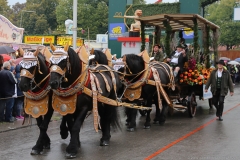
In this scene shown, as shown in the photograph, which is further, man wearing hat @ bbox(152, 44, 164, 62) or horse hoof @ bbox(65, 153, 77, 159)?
man wearing hat @ bbox(152, 44, 164, 62)

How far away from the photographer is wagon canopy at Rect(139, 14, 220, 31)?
11.6 m

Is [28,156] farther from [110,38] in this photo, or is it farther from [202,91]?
[110,38]

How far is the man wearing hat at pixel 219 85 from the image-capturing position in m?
11.2

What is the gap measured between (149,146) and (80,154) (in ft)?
4.76

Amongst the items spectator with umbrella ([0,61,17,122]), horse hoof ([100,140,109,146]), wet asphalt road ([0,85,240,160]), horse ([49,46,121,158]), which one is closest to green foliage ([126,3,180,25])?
wet asphalt road ([0,85,240,160])

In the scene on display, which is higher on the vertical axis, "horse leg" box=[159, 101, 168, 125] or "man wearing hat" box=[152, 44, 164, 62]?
"man wearing hat" box=[152, 44, 164, 62]

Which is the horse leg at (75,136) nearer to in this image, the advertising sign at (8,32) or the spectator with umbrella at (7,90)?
the spectator with umbrella at (7,90)

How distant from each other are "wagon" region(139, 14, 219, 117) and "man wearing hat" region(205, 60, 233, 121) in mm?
583

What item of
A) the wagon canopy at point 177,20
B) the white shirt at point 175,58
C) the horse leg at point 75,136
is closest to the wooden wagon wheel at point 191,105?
the white shirt at point 175,58

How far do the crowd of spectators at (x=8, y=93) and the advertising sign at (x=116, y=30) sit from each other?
805 inches

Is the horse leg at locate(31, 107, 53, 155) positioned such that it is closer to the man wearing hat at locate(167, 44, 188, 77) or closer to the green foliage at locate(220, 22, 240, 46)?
the man wearing hat at locate(167, 44, 188, 77)

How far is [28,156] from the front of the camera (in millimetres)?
6984

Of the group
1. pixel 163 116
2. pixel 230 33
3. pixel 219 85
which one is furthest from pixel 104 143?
pixel 230 33

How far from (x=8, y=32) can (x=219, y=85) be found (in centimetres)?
1442
